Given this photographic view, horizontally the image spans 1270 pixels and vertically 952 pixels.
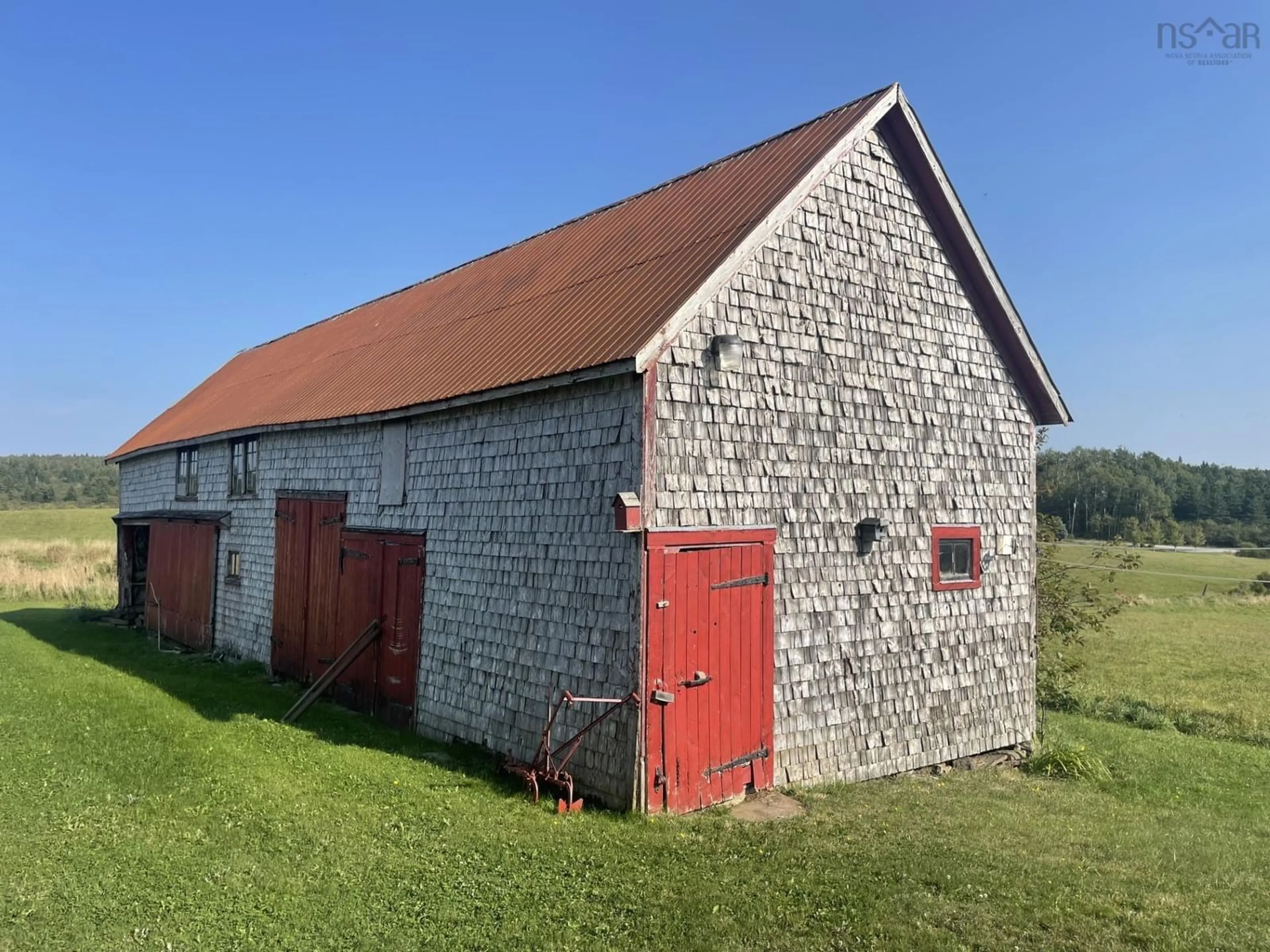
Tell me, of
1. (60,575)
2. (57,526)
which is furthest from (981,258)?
(57,526)

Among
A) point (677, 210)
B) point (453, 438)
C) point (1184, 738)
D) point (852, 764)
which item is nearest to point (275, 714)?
point (453, 438)

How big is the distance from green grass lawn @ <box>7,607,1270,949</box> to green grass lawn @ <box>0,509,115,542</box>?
45.5m

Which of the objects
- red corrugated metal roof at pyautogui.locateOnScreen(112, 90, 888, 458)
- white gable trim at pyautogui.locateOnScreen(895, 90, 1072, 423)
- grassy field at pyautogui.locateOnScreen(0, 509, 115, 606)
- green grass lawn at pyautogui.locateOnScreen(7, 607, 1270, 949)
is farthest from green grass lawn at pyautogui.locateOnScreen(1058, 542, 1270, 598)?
grassy field at pyautogui.locateOnScreen(0, 509, 115, 606)

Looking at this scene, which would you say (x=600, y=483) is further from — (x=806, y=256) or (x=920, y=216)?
(x=920, y=216)

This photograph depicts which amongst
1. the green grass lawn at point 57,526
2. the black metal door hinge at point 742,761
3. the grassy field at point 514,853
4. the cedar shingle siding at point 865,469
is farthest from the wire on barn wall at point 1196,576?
the green grass lawn at point 57,526

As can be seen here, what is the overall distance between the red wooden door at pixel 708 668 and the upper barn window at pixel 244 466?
10600 mm

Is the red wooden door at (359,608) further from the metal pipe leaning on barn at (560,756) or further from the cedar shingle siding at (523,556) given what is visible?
the metal pipe leaning on barn at (560,756)

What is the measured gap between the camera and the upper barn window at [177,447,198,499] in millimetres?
19344

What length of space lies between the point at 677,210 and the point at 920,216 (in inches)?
122

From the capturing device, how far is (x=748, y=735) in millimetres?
9016

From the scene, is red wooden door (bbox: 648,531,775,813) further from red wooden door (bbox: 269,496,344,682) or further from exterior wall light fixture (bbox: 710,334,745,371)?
red wooden door (bbox: 269,496,344,682)

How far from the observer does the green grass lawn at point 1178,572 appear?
45.4 meters

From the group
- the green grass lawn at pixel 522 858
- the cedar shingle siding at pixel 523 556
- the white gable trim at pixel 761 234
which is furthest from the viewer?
the cedar shingle siding at pixel 523 556

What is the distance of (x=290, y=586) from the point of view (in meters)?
14.5
